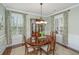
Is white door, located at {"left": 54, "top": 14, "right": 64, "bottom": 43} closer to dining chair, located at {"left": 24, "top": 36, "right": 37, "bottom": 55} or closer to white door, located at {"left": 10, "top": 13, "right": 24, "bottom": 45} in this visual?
dining chair, located at {"left": 24, "top": 36, "right": 37, "bottom": 55}

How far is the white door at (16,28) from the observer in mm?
1864

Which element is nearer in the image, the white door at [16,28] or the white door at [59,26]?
Result: the white door at [16,28]

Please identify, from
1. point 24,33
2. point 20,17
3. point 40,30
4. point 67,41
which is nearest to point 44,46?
point 40,30

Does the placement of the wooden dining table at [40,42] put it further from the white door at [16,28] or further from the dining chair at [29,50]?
the white door at [16,28]

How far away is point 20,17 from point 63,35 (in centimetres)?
128

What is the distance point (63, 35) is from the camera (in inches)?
91.0

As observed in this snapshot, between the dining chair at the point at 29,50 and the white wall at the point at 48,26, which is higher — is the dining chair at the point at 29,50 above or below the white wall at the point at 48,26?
below

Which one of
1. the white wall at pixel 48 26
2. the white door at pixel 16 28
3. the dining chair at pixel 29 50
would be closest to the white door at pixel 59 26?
the white wall at pixel 48 26

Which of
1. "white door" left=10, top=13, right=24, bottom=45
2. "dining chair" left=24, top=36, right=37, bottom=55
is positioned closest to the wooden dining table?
"dining chair" left=24, top=36, right=37, bottom=55

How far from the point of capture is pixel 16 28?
1.92 meters

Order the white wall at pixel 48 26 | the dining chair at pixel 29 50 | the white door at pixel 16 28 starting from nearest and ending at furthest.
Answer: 1. the dining chair at pixel 29 50
2. the white door at pixel 16 28
3. the white wall at pixel 48 26

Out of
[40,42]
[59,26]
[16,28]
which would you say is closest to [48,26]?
[59,26]
